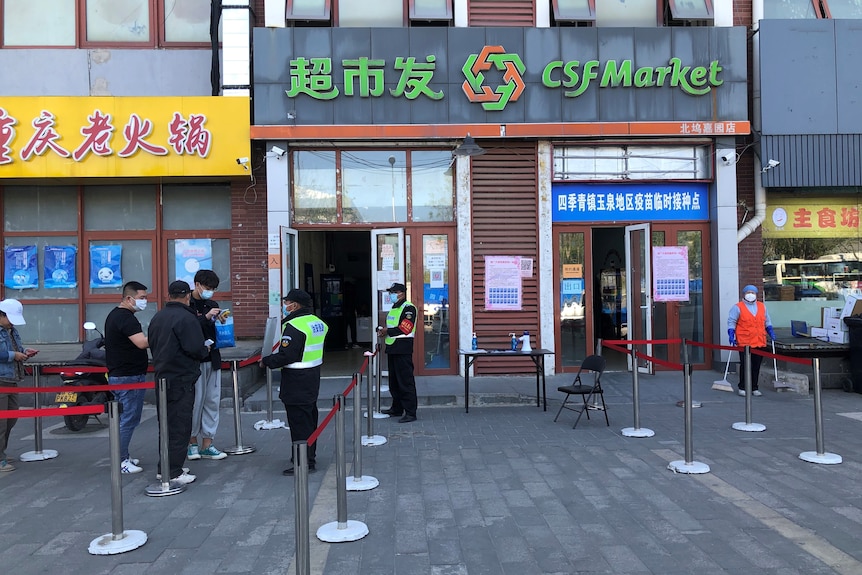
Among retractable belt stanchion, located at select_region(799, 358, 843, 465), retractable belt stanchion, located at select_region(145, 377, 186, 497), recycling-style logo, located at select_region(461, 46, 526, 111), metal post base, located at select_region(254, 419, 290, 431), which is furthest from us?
recycling-style logo, located at select_region(461, 46, 526, 111)

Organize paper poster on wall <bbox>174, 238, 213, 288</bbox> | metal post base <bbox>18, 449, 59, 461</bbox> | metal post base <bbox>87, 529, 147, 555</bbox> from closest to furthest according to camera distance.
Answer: metal post base <bbox>87, 529, 147, 555</bbox> < metal post base <bbox>18, 449, 59, 461</bbox> < paper poster on wall <bbox>174, 238, 213, 288</bbox>

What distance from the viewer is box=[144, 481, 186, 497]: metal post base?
222 inches

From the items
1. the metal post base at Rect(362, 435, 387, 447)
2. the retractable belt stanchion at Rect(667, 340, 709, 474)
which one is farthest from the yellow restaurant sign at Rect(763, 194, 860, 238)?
the metal post base at Rect(362, 435, 387, 447)

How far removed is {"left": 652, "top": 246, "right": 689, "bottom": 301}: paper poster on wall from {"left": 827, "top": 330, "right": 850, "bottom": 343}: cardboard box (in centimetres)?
230

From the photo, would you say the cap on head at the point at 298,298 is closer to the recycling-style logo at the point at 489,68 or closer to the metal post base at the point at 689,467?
the metal post base at the point at 689,467

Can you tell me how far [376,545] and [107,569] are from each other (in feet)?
5.88

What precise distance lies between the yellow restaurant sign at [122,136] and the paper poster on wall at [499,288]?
449cm

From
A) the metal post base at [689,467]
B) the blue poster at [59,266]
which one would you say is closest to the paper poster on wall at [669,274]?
the metal post base at [689,467]

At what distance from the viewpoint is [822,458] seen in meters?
6.36

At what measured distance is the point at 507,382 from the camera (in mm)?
10547

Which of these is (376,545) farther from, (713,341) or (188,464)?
(713,341)

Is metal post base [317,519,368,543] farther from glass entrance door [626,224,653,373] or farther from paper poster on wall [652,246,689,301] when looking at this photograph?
paper poster on wall [652,246,689,301]

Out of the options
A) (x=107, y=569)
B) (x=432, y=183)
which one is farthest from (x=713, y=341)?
(x=107, y=569)

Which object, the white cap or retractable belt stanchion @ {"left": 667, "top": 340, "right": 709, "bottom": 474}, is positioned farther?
the white cap
